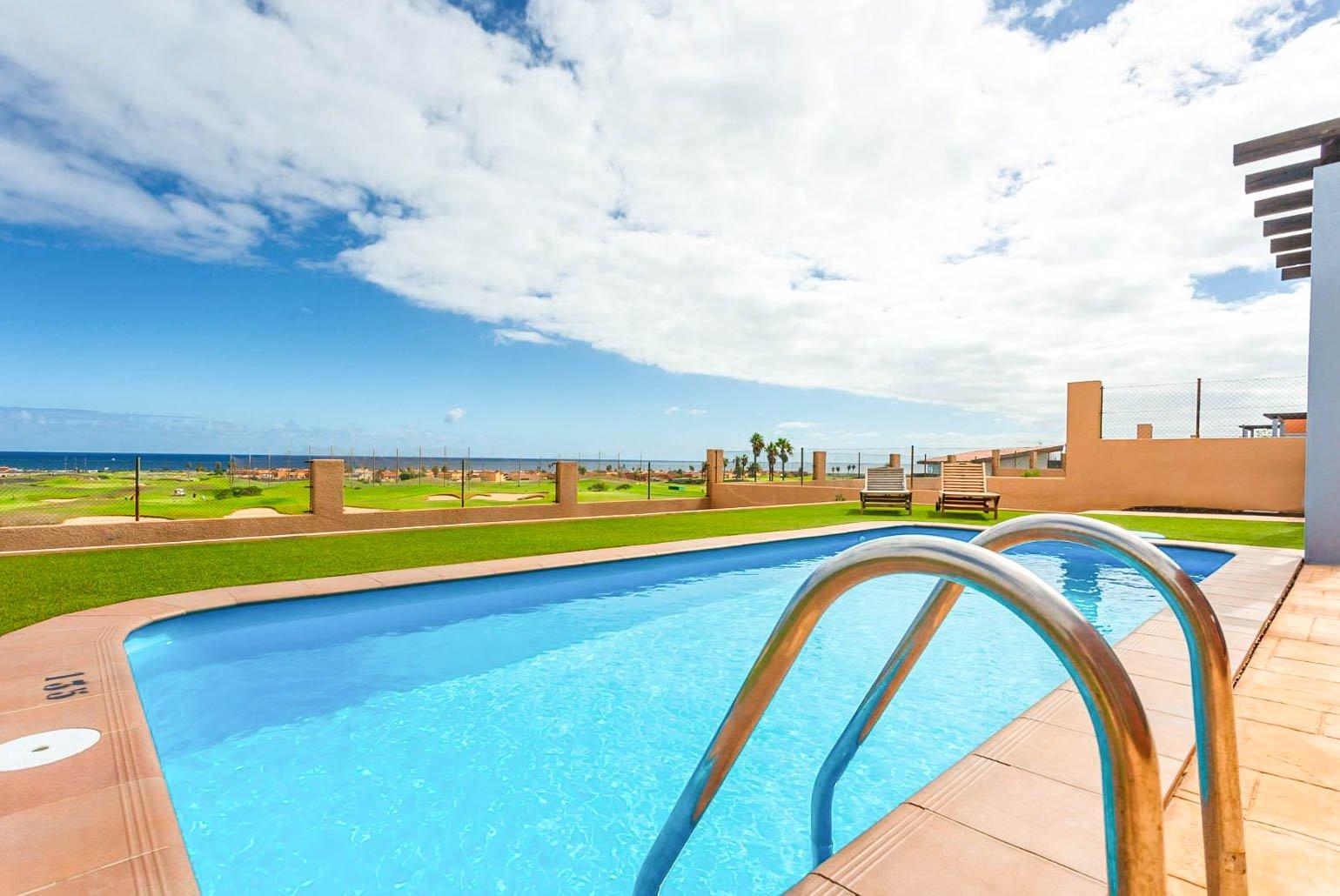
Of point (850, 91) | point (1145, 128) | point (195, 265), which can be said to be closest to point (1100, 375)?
point (1145, 128)

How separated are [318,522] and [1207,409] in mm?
21889

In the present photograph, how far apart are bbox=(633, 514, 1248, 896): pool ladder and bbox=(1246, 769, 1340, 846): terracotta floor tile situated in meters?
0.99

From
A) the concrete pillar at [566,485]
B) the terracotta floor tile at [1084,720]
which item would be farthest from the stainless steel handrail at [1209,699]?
the concrete pillar at [566,485]

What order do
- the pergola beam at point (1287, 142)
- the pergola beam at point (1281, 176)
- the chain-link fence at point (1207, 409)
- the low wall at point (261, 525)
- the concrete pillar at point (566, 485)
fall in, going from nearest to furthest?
1. the pergola beam at point (1287, 142)
2. the pergola beam at point (1281, 176)
3. the low wall at point (261, 525)
4. the chain-link fence at point (1207, 409)
5. the concrete pillar at point (566, 485)

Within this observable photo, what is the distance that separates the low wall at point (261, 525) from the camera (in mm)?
9039

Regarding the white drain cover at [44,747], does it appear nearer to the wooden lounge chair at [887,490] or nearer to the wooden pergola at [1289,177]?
the wooden pergola at [1289,177]

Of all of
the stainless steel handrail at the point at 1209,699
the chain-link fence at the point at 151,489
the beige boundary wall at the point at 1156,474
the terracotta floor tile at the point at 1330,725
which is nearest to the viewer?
the stainless steel handrail at the point at 1209,699

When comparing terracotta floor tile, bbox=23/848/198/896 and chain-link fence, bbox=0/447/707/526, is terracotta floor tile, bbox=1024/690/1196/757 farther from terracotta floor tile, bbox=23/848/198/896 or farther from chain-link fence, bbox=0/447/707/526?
chain-link fence, bbox=0/447/707/526

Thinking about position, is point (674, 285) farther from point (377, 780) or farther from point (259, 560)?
point (377, 780)

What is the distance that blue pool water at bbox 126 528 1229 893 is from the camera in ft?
9.93

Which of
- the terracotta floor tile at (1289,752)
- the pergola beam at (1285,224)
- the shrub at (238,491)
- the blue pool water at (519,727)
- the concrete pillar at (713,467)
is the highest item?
the pergola beam at (1285,224)

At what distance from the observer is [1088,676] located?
0.97m

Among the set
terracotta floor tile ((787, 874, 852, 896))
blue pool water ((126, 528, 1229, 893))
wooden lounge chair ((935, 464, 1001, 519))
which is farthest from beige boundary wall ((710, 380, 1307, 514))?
terracotta floor tile ((787, 874, 852, 896))

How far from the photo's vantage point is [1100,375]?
1575cm
